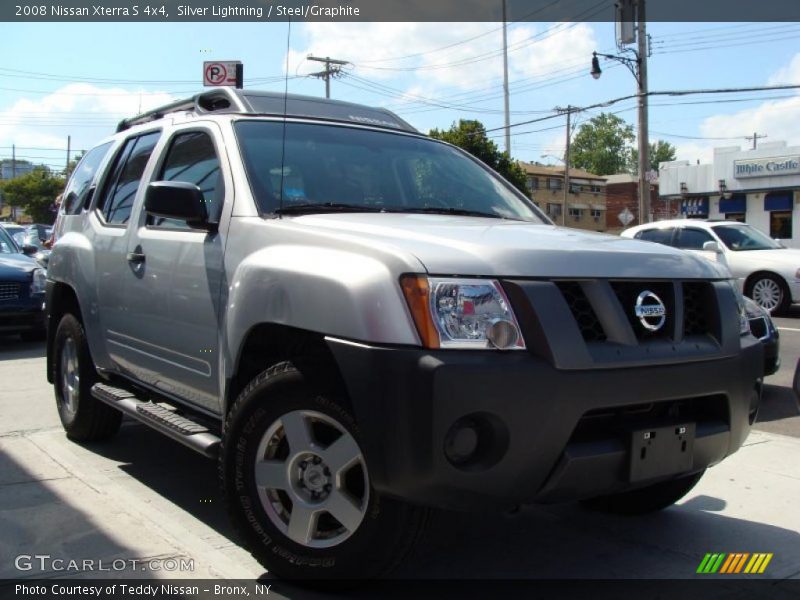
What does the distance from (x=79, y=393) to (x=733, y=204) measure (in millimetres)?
36157

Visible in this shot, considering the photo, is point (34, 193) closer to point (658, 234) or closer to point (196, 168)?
point (658, 234)

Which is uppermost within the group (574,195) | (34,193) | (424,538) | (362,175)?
(574,195)

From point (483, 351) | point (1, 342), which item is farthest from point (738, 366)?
point (1, 342)

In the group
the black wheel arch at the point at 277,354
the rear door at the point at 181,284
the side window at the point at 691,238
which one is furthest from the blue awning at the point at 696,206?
the black wheel arch at the point at 277,354

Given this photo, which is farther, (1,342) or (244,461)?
(1,342)

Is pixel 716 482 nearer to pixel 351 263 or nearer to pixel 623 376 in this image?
pixel 623 376

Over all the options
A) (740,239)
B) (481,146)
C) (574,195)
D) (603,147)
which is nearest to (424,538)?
(740,239)

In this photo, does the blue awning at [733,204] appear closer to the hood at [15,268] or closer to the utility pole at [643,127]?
the utility pole at [643,127]

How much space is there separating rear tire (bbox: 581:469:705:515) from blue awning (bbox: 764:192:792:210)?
112ft

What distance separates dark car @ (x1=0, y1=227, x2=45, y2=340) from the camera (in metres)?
10.3

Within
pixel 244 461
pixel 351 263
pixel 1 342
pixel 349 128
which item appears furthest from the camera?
pixel 1 342

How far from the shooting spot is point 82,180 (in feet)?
18.7

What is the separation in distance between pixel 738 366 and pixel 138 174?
3.41 meters

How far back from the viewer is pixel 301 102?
174 inches
